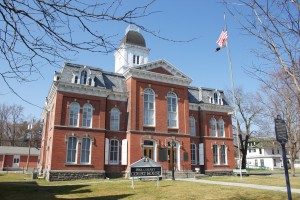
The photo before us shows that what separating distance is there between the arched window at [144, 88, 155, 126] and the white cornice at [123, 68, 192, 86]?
155cm

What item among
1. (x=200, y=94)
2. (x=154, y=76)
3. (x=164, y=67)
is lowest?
(x=200, y=94)

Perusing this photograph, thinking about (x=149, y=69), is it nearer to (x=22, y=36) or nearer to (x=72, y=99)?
(x=72, y=99)

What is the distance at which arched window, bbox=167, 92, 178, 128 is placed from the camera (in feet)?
104

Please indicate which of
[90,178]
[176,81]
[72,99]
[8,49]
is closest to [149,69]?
[176,81]

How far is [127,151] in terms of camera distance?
28.2 m

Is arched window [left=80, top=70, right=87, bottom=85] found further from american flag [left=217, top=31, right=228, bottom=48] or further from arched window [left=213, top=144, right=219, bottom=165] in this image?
arched window [left=213, top=144, right=219, bottom=165]

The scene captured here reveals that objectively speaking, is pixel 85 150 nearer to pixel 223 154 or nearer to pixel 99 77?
pixel 99 77

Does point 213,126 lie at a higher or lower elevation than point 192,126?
higher

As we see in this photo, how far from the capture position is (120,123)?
29.7 meters

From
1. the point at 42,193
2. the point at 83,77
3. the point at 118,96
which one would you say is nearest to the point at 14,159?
the point at 83,77

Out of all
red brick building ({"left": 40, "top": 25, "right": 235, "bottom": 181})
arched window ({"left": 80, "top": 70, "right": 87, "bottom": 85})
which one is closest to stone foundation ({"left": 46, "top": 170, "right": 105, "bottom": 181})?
red brick building ({"left": 40, "top": 25, "right": 235, "bottom": 181})

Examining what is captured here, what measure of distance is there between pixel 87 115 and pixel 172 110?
994cm

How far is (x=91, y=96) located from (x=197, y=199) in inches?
736

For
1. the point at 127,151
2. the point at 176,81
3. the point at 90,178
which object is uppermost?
the point at 176,81
